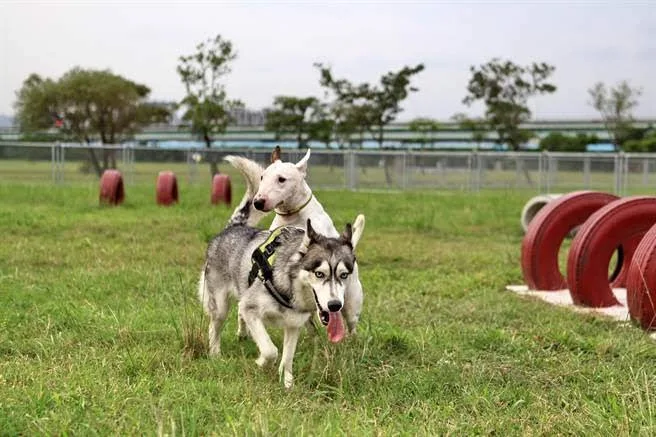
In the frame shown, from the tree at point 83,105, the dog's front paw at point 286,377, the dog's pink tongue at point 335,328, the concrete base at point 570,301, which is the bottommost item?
the concrete base at point 570,301

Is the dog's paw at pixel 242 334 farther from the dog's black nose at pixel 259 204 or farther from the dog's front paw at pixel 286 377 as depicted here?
the dog's front paw at pixel 286 377

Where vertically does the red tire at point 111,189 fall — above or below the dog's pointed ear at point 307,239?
below

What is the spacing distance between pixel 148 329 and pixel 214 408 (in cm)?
180

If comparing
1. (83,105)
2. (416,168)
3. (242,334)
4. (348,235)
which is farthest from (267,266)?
(83,105)

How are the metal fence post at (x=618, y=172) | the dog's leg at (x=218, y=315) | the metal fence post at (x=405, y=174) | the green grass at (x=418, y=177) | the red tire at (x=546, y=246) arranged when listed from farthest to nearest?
1. the metal fence post at (x=405, y=174)
2. the green grass at (x=418, y=177)
3. the metal fence post at (x=618, y=172)
4. the red tire at (x=546, y=246)
5. the dog's leg at (x=218, y=315)

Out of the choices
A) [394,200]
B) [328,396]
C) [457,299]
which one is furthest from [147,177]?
[328,396]

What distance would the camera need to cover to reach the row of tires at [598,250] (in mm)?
5891

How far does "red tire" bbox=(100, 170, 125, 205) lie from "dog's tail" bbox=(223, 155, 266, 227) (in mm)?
11052

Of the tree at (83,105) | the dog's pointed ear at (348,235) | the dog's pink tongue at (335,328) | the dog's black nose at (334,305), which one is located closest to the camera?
the dog's black nose at (334,305)

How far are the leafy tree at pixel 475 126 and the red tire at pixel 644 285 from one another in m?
45.5

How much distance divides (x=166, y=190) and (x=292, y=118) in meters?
33.4

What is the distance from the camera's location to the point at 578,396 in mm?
4168

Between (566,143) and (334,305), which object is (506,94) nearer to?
(566,143)

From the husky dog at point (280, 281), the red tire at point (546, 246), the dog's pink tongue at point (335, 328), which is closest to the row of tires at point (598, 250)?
the red tire at point (546, 246)
